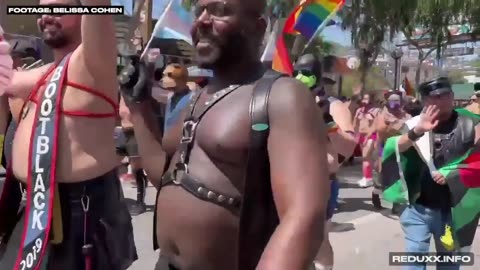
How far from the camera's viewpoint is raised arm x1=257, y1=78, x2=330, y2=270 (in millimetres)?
1550

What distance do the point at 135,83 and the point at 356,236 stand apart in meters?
5.16

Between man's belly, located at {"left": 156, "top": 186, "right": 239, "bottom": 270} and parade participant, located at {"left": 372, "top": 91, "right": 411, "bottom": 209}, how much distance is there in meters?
4.86

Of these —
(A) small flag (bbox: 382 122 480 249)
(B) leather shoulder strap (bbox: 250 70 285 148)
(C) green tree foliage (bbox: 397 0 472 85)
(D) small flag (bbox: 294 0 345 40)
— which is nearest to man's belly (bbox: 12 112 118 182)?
(B) leather shoulder strap (bbox: 250 70 285 148)

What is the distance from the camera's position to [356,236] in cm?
707

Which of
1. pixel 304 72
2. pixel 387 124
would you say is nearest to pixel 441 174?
pixel 304 72

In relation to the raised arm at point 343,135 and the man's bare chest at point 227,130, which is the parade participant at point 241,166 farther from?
the raised arm at point 343,135

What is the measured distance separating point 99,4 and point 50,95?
38cm

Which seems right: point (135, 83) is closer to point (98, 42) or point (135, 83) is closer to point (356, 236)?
point (98, 42)

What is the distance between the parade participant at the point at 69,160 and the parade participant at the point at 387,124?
174 inches

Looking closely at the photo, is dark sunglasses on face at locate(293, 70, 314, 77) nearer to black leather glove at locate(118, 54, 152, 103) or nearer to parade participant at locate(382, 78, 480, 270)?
parade participant at locate(382, 78, 480, 270)

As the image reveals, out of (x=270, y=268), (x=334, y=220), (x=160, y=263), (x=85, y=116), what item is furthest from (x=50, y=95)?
(x=334, y=220)

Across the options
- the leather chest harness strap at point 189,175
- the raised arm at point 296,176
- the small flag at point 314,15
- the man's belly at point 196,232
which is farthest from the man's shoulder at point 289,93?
the small flag at point 314,15

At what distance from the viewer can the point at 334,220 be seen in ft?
26.1

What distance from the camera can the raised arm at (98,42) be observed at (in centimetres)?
231
